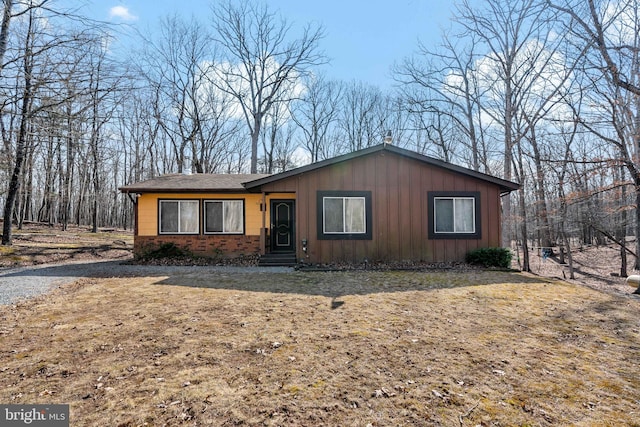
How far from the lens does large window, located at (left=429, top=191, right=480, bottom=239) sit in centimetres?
1073

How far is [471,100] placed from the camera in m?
18.0

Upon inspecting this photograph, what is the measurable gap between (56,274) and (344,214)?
8441mm

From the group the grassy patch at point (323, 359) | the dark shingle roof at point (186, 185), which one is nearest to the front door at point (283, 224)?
the dark shingle roof at point (186, 185)

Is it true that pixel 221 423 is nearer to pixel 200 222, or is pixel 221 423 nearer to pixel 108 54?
pixel 108 54

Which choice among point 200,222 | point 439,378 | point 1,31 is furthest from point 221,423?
point 200,222

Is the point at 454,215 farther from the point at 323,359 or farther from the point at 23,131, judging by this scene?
the point at 23,131

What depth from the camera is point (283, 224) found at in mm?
12320

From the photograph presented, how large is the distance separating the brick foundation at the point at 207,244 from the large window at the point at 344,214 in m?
3.02

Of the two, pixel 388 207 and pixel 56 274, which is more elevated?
pixel 388 207

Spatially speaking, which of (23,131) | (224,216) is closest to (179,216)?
(224,216)

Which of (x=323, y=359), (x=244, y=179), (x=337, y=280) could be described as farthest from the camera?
(x=244, y=179)

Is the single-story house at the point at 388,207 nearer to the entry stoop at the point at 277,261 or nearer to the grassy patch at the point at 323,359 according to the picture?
the entry stoop at the point at 277,261

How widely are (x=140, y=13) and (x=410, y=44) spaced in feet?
52.3

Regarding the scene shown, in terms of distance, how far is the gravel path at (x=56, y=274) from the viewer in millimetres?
6646
